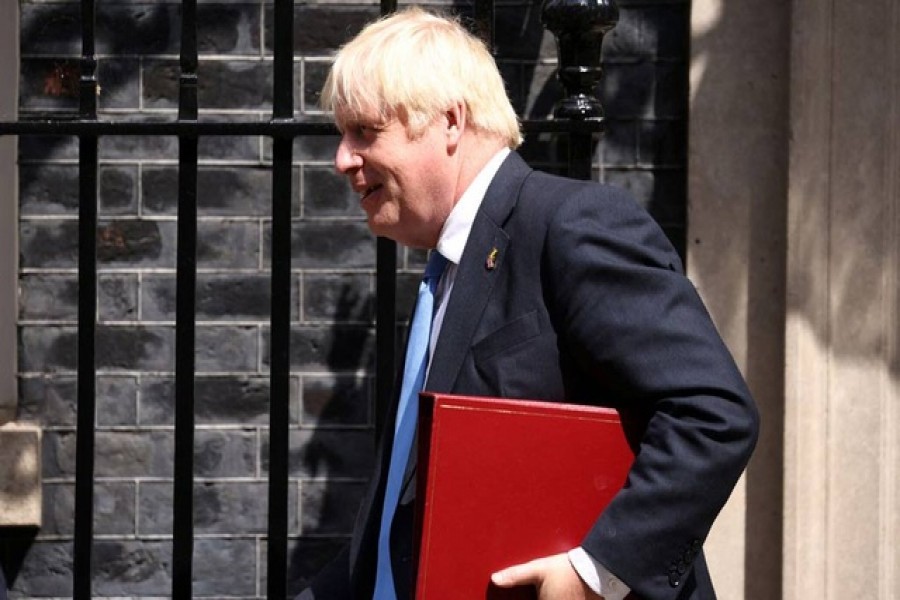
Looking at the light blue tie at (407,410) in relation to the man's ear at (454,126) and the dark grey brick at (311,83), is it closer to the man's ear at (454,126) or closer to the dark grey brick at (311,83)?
the man's ear at (454,126)

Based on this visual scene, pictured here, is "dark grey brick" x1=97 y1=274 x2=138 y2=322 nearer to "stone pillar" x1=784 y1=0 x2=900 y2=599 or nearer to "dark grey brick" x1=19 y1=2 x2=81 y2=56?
"dark grey brick" x1=19 y1=2 x2=81 y2=56

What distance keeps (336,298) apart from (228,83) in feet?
2.09

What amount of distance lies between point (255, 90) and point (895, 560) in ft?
6.71

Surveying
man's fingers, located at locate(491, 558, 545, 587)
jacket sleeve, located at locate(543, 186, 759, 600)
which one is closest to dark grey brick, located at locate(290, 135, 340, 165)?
jacket sleeve, located at locate(543, 186, 759, 600)

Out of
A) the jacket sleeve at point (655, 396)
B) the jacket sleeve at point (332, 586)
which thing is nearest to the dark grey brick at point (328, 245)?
the jacket sleeve at point (332, 586)

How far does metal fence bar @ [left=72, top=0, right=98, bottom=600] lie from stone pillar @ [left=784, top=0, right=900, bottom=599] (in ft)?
5.91

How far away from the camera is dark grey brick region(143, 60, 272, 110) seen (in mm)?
4223

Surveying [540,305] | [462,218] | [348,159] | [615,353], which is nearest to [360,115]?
[348,159]

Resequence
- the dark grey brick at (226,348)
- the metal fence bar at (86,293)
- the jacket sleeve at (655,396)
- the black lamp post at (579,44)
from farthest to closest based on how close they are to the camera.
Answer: the dark grey brick at (226,348), the metal fence bar at (86,293), the black lamp post at (579,44), the jacket sleeve at (655,396)

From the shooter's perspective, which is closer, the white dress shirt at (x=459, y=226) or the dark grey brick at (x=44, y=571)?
the white dress shirt at (x=459, y=226)

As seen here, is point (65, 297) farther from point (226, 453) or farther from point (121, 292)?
point (226, 453)

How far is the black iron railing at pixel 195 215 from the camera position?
2.94 metres

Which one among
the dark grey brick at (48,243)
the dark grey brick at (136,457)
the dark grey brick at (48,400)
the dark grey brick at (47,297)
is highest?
the dark grey brick at (48,243)

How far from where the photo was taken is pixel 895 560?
13.2 feet
